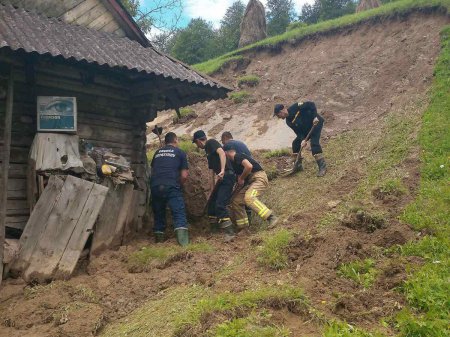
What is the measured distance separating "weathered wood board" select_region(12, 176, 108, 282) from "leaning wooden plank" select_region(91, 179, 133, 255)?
228 mm

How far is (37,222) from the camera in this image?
514cm

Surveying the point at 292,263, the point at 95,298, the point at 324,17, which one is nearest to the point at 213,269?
the point at 292,263

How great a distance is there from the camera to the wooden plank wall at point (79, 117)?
5859 mm

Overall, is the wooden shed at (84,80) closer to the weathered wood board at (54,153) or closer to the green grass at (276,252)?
the weathered wood board at (54,153)

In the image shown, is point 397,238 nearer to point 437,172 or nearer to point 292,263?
point 292,263

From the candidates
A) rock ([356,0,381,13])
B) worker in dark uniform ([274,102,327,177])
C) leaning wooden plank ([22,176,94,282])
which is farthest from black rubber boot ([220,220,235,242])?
rock ([356,0,381,13])

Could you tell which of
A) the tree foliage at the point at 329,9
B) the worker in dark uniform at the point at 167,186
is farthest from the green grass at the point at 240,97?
the tree foliage at the point at 329,9

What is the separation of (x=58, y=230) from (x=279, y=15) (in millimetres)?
29656

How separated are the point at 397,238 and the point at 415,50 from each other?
1179 cm

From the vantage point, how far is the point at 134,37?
7.57 m

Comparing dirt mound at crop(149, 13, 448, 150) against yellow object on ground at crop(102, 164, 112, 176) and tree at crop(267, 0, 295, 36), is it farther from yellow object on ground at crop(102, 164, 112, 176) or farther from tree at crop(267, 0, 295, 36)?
tree at crop(267, 0, 295, 36)

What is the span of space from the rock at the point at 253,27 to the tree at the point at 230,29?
307 cm

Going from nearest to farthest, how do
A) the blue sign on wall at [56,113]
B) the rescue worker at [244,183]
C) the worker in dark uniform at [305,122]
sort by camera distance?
the blue sign on wall at [56,113] → the rescue worker at [244,183] → the worker in dark uniform at [305,122]

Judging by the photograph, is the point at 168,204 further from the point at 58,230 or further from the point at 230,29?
the point at 230,29
